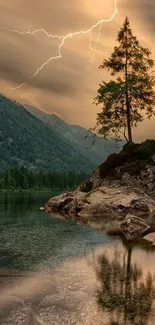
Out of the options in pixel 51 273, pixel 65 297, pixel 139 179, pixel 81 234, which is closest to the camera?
pixel 65 297

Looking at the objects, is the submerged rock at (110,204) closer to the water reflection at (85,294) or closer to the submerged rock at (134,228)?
the submerged rock at (134,228)

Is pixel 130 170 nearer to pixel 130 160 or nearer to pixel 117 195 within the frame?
pixel 130 160

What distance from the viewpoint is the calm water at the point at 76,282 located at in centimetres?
1060

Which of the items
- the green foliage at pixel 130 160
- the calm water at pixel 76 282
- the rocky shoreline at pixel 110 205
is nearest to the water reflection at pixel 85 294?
the calm water at pixel 76 282

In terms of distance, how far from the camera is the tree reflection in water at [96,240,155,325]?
10.5 m

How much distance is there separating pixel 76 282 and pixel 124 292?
2.23 meters

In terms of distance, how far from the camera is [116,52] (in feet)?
188

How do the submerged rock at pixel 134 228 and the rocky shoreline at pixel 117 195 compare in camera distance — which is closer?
the submerged rock at pixel 134 228

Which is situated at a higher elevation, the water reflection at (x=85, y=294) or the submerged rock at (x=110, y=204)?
the submerged rock at (x=110, y=204)

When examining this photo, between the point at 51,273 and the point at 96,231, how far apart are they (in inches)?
518

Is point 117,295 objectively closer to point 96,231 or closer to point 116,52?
point 96,231

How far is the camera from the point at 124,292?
12867 mm

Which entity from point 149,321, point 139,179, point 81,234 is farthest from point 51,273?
point 139,179

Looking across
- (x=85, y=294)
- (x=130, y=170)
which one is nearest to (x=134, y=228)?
(x=85, y=294)
